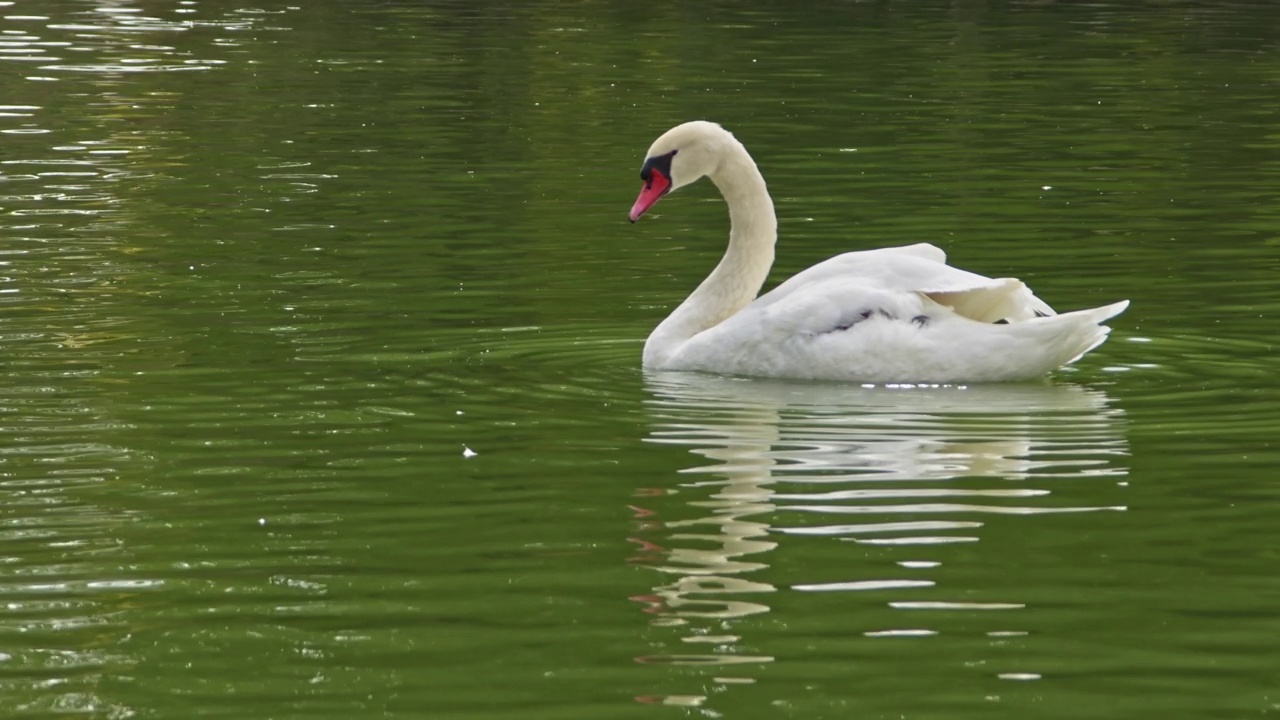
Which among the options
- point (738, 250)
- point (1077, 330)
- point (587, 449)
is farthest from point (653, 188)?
point (587, 449)

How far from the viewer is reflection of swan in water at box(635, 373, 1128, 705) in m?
8.25

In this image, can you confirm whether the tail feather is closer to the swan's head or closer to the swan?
the swan

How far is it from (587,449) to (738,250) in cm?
302

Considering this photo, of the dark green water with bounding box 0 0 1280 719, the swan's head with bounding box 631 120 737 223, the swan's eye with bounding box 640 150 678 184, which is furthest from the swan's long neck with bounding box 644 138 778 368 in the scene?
the dark green water with bounding box 0 0 1280 719

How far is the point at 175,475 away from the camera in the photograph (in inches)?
406

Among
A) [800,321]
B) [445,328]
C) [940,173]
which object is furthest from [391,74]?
[800,321]

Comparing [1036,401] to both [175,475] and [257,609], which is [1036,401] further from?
[257,609]

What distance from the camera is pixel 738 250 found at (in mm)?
13625

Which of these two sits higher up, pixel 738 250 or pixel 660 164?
pixel 660 164

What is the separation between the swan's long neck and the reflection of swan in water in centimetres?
70

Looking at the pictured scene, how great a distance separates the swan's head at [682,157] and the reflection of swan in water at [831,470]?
4.26 feet

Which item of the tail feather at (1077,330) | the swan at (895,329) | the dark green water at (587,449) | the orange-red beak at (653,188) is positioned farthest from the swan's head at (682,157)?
the tail feather at (1077,330)

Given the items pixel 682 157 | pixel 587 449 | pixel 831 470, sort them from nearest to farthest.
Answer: pixel 831 470, pixel 587 449, pixel 682 157

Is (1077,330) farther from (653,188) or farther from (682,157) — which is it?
(653,188)
